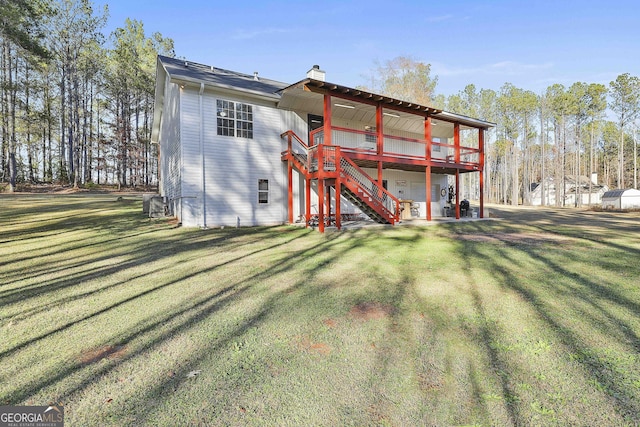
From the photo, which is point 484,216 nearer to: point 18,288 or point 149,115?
point 18,288

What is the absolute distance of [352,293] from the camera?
4.47m

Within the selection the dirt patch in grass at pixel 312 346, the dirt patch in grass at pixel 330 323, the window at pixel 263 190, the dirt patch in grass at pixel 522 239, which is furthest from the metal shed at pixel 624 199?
the dirt patch in grass at pixel 312 346

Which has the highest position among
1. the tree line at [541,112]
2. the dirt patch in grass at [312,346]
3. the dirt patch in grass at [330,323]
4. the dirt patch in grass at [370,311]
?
the tree line at [541,112]

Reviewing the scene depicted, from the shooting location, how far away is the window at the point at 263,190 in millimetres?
13242

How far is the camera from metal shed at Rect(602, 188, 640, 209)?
1006 inches

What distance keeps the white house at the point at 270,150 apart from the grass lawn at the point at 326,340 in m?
5.81

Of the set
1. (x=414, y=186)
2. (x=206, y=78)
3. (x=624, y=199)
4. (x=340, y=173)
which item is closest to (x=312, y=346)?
(x=340, y=173)

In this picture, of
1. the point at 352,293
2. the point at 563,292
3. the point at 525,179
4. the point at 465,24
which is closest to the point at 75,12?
the point at 465,24

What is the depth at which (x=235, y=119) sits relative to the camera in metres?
12.7

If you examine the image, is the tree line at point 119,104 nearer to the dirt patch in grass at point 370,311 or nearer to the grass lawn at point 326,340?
the grass lawn at point 326,340

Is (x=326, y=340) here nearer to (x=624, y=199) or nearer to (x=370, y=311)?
(x=370, y=311)

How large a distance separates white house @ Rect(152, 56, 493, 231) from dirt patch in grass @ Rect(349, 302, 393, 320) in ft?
22.5

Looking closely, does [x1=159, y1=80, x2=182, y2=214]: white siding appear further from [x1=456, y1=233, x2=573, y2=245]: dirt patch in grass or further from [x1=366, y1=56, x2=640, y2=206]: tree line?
[x1=366, y1=56, x2=640, y2=206]: tree line

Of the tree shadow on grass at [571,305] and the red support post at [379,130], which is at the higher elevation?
the red support post at [379,130]
